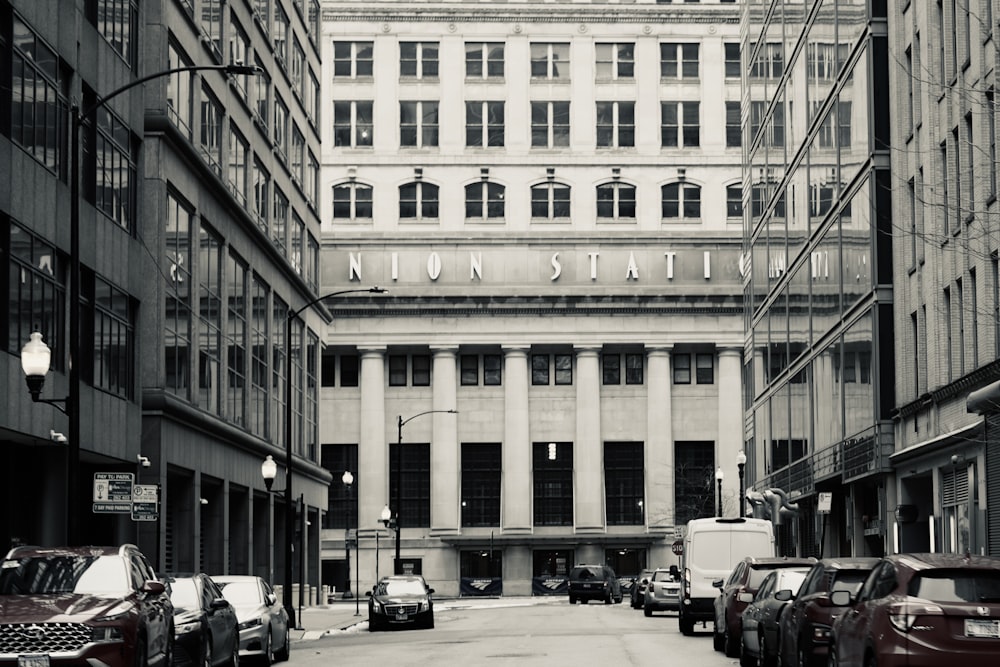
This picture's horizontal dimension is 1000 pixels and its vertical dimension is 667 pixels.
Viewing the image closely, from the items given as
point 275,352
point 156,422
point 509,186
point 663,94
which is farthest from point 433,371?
point 156,422

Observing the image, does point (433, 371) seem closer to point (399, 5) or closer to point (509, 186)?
point (509, 186)

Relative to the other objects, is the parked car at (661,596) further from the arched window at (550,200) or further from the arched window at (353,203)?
the arched window at (353,203)

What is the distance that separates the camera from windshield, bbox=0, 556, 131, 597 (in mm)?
18828

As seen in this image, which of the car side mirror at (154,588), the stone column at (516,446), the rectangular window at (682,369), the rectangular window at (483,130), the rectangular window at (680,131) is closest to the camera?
the car side mirror at (154,588)

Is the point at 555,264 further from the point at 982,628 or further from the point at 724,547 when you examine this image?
the point at 982,628

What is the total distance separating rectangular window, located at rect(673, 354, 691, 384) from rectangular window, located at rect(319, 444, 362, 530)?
19.6 m

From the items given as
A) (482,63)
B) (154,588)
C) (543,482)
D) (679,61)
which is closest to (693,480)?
(543,482)

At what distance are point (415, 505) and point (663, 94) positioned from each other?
28.2m

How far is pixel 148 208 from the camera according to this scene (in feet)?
132

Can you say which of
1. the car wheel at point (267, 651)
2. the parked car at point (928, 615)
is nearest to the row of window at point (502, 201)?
the car wheel at point (267, 651)

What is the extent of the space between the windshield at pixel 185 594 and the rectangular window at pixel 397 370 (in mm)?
76214

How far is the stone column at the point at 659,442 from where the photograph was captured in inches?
3829

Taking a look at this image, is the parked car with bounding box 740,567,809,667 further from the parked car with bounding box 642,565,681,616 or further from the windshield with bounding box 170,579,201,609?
the parked car with bounding box 642,565,681,616

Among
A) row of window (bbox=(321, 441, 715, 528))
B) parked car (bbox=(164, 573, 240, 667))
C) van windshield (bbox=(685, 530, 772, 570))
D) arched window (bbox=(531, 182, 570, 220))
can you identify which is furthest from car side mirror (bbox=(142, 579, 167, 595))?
arched window (bbox=(531, 182, 570, 220))
